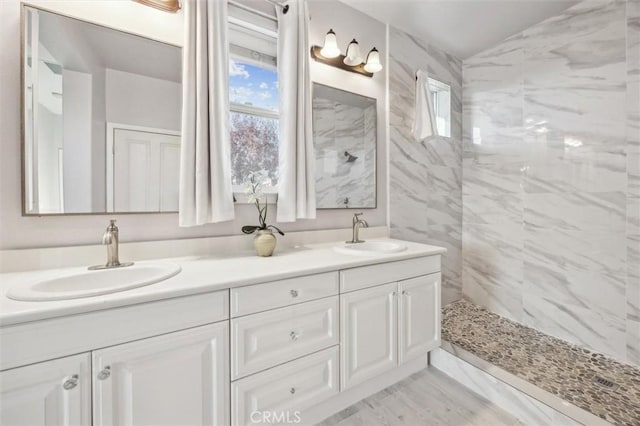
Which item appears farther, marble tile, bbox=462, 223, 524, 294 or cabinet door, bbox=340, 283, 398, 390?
marble tile, bbox=462, 223, 524, 294

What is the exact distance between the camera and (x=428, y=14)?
6.68 feet

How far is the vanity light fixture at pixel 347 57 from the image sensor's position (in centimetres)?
178

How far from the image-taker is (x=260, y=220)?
158cm

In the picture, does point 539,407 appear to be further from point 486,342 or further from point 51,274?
point 51,274

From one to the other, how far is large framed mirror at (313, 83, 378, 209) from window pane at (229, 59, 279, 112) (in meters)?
0.30

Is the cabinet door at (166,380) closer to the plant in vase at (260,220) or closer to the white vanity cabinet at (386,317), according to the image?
the plant in vase at (260,220)

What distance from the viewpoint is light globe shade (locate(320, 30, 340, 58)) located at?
5.82ft

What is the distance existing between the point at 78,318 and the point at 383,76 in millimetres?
2319

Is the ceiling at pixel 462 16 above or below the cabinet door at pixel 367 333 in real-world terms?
above

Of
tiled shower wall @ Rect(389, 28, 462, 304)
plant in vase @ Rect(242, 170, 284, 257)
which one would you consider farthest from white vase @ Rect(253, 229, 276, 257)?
tiled shower wall @ Rect(389, 28, 462, 304)

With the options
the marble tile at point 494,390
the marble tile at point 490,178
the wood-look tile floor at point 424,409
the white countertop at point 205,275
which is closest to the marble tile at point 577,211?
the marble tile at point 490,178

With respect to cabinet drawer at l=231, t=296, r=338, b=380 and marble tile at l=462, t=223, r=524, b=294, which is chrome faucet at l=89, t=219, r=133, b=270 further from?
marble tile at l=462, t=223, r=524, b=294

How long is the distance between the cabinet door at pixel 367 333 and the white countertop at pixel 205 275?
0.62 feet

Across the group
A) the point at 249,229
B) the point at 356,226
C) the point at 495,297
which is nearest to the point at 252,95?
the point at 249,229
